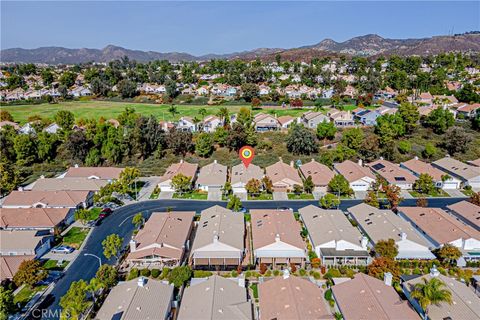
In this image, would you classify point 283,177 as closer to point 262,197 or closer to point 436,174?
point 262,197

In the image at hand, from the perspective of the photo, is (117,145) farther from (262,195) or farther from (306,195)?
(306,195)

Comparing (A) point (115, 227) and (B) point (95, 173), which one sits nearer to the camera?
(A) point (115, 227)

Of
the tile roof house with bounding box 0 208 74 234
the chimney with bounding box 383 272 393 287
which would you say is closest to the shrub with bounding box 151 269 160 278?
the tile roof house with bounding box 0 208 74 234

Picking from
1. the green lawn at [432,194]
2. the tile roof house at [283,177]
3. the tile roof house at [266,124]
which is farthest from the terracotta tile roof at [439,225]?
the tile roof house at [266,124]

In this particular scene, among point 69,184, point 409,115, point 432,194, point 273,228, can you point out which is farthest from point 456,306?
point 409,115

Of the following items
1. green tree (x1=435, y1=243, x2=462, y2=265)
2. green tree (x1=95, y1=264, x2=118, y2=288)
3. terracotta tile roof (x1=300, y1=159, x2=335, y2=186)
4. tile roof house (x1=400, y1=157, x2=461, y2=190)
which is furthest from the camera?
tile roof house (x1=400, y1=157, x2=461, y2=190)

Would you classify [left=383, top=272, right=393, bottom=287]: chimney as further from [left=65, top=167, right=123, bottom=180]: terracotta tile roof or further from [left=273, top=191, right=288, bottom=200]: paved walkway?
[left=65, top=167, right=123, bottom=180]: terracotta tile roof
